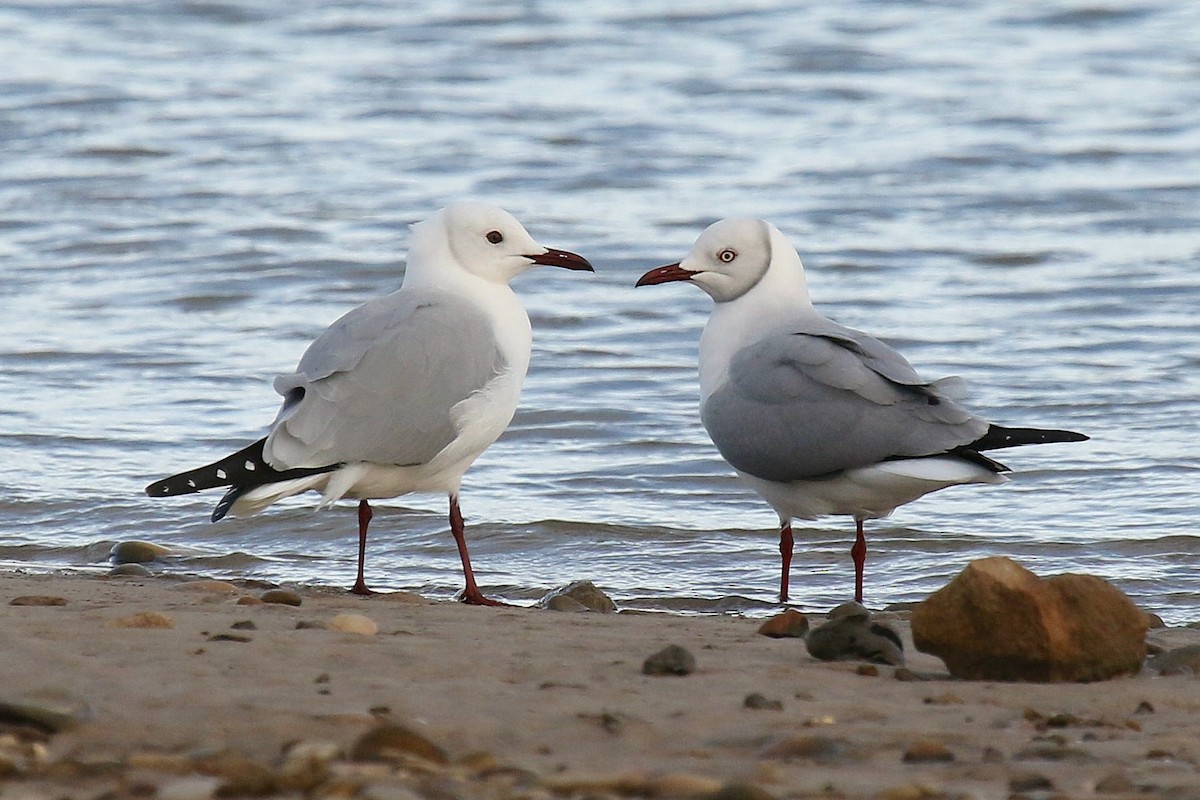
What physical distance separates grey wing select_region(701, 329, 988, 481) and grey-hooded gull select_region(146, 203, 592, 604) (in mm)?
800

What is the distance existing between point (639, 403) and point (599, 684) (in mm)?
5342

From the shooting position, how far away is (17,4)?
22.7 meters

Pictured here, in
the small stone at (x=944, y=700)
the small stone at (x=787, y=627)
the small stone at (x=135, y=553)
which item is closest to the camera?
the small stone at (x=944, y=700)

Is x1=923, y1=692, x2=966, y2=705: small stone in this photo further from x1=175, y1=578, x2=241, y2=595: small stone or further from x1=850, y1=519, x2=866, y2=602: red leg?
x1=175, y1=578, x2=241, y2=595: small stone

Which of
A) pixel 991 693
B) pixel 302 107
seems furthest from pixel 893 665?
pixel 302 107

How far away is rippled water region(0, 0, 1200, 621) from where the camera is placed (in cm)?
741

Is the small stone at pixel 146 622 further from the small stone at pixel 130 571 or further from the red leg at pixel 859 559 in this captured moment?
the red leg at pixel 859 559

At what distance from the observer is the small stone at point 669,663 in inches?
166

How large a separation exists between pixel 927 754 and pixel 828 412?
2.75m

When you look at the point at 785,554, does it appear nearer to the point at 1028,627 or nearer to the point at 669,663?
the point at 1028,627

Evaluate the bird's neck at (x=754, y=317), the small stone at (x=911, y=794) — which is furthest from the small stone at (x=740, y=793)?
the bird's neck at (x=754, y=317)

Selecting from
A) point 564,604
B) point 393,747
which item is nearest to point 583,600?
point 564,604

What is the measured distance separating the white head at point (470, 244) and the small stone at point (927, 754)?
345 centimetres

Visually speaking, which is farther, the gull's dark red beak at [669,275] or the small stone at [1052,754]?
the gull's dark red beak at [669,275]
